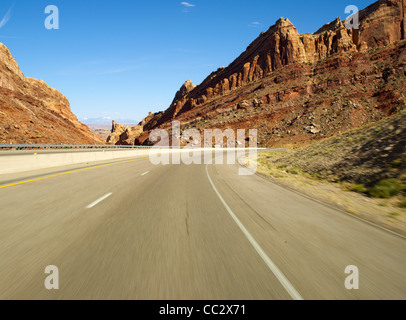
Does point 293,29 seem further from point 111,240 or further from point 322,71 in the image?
point 111,240

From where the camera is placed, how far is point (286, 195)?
9094 mm

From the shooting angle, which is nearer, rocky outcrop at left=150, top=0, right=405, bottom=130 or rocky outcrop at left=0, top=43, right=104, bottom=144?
rocky outcrop at left=0, top=43, right=104, bottom=144

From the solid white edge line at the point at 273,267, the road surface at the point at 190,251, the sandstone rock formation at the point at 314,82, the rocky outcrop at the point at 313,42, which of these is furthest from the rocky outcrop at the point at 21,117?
the rocky outcrop at the point at 313,42

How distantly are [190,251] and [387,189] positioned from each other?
327 inches

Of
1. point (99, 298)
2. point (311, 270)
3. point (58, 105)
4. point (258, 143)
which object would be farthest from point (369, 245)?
point (58, 105)

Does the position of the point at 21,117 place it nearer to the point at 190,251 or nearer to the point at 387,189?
the point at 190,251

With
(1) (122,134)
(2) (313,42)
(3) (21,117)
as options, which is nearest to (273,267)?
(3) (21,117)

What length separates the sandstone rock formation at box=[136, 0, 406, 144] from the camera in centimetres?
6500

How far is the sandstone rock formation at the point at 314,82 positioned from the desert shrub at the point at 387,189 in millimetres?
57272

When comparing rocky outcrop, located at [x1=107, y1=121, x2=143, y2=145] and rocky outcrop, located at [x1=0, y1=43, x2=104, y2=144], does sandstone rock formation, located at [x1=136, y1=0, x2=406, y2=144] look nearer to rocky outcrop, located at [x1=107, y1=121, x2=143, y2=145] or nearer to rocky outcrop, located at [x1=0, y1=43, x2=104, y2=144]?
rocky outcrop, located at [x1=107, y1=121, x2=143, y2=145]

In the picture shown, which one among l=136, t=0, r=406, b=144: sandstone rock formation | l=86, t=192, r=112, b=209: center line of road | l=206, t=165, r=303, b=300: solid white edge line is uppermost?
l=136, t=0, r=406, b=144: sandstone rock formation

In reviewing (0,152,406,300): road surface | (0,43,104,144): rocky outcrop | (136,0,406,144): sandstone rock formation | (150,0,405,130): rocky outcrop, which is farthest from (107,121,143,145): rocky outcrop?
(0,152,406,300): road surface

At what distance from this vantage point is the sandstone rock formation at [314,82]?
213ft

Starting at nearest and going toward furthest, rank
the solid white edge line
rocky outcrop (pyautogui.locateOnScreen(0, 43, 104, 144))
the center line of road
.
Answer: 1. the solid white edge line
2. the center line of road
3. rocky outcrop (pyautogui.locateOnScreen(0, 43, 104, 144))
